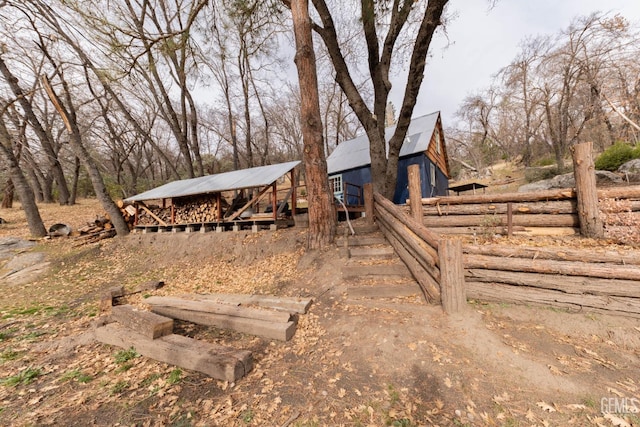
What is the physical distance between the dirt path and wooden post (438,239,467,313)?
0.57 ft

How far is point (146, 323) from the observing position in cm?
357

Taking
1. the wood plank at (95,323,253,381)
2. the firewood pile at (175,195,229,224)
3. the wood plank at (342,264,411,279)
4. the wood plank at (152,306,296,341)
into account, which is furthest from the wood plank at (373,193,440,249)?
the firewood pile at (175,195,229,224)

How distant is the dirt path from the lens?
2357 mm

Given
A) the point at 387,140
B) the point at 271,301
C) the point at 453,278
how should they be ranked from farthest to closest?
1. the point at 387,140
2. the point at 271,301
3. the point at 453,278

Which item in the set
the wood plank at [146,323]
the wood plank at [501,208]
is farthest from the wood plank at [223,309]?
the wood plank at [501,208]

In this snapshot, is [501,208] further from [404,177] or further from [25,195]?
[25,195]

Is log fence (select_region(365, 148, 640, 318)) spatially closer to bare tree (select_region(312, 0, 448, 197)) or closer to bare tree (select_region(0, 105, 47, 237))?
bare tree (select_region(312, 0, 448, 197))

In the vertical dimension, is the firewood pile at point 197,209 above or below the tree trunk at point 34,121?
below

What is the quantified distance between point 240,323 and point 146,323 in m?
1.36

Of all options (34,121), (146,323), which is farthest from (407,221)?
(34,121)

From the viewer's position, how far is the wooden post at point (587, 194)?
15.1 ft

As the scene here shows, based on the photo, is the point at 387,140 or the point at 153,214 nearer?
the point at 153,214

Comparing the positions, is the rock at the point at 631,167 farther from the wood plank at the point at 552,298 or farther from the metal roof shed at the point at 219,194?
the metal roof shed at the point at 219,194

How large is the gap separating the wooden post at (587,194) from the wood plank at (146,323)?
786 centimetres
